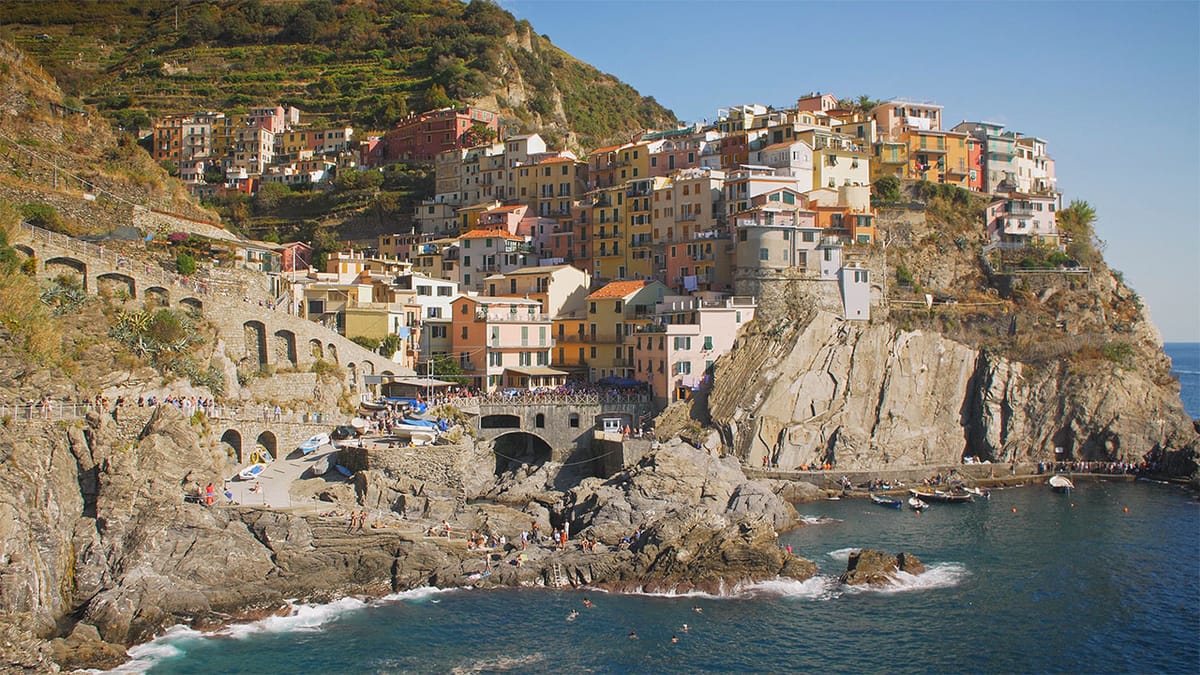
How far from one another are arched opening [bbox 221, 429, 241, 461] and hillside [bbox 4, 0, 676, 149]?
64.0 metres

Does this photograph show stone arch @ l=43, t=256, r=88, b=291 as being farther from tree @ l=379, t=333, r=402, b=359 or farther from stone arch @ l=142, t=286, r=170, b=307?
tree @ l=379, t=333, r=402, b=359

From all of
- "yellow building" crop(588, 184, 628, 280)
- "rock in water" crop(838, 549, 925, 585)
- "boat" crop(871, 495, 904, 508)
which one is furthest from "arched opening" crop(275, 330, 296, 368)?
"boat" crop(871, 495, 904, 508)

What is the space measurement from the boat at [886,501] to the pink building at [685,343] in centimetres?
1154

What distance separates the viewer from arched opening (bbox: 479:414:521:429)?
59.6 meters

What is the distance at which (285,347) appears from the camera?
184 feet

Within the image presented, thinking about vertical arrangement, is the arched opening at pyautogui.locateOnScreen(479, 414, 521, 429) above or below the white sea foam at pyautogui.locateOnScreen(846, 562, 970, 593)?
above

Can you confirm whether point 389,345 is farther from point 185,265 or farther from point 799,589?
point 799,589

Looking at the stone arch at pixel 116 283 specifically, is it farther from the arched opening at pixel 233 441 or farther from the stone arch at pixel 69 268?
the arched opening at pixel 233 441

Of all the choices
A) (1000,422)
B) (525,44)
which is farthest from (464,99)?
(1000,422)

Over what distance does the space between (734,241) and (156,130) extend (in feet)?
242

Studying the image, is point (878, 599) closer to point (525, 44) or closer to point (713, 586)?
point (713, 586)

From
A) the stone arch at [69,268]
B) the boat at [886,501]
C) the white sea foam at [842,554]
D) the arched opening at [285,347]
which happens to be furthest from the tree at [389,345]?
the white sea foam at [842,554]

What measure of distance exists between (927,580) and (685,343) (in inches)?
901

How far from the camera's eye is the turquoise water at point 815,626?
35.1 m
